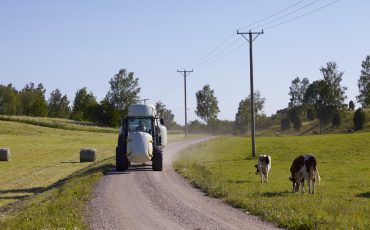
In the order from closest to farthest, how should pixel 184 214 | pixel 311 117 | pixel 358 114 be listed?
pixel 184 214
pixel 358 114
pixel 311 117

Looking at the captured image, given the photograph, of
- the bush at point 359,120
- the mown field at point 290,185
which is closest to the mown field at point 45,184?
the mown field at point 290,185

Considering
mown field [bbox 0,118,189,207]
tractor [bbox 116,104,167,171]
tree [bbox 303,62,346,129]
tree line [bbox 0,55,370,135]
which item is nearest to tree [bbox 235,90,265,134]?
tree line [bbox 0,55,370,135]

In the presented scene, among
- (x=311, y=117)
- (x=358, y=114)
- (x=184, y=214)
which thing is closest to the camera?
(x=184, y=214)

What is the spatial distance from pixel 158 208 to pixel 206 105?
508ft

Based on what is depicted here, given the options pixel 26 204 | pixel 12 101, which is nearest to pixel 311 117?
pixel 12 101

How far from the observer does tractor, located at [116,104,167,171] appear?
3325 cm

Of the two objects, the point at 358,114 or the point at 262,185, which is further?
the point at 358,114

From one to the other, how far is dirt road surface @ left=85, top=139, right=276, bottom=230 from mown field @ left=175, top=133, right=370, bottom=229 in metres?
0.72

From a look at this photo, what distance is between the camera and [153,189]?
25328 mm

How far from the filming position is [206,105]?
174 m

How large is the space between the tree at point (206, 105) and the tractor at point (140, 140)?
136071 millimetres

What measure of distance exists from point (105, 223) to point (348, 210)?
7.93 m

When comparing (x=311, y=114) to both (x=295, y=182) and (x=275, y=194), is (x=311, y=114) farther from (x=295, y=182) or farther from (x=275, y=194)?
(x=275, y=194)

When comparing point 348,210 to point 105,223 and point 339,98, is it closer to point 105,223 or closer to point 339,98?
point 105,223
